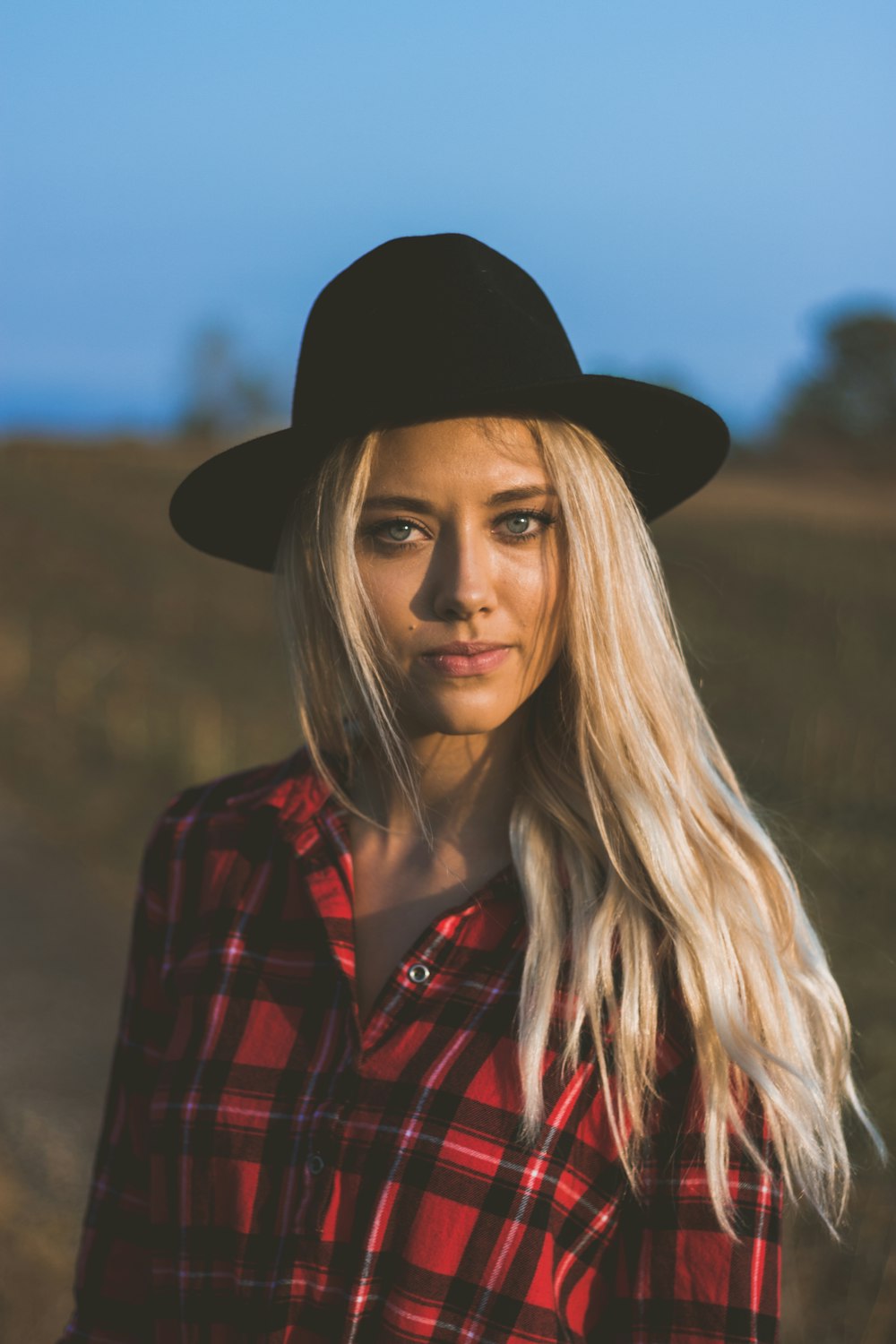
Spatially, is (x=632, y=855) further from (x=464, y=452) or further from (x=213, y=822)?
(x=213, y=822)

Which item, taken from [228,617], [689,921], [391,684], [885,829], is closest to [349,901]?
[391,684]

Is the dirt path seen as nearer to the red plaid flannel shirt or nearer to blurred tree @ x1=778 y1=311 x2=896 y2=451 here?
the red plaid flannel shirt

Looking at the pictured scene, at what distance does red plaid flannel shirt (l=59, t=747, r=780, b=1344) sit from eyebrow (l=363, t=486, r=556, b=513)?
57 centimetres

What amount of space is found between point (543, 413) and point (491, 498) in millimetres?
158

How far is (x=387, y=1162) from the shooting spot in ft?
5.89

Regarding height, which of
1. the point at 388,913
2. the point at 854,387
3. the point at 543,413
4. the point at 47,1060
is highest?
the point at 854,387

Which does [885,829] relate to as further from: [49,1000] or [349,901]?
[349,901]

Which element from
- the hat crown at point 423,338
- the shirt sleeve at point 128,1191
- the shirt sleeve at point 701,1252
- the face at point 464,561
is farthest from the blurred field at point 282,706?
the shirt sleeve at point 128,1191

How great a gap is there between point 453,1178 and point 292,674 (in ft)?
2.88

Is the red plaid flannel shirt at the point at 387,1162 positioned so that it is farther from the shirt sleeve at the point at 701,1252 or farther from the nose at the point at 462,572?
the nose at the point at 462,572

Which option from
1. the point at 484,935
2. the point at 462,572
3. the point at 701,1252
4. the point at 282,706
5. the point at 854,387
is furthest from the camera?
the point at 854,387

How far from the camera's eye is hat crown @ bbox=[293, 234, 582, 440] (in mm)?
1811

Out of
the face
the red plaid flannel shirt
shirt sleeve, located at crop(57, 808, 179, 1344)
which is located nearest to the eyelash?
the face

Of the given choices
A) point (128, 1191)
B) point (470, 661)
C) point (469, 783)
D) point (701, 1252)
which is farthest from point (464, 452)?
point (128, 1191)
